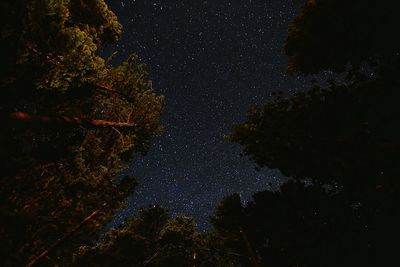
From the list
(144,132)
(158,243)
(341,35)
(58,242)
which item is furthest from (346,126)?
(158,243)

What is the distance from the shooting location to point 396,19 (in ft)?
28.0

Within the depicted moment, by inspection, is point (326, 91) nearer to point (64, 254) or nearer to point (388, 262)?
point (388, 262)

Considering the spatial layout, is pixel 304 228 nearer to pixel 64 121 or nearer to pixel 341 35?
pixel 341 35

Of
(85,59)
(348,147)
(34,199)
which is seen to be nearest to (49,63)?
(85,59)

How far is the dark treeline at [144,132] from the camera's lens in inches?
336

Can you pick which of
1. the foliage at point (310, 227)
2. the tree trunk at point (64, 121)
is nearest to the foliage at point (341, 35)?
the foliage at point (310, 227)

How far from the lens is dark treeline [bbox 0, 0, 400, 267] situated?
28.0 feet

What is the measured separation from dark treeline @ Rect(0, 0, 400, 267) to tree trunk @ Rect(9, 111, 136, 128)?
5 cm

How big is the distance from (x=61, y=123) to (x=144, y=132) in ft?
13.2

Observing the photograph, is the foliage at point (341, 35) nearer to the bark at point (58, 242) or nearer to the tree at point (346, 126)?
the tree at point (346, 126)

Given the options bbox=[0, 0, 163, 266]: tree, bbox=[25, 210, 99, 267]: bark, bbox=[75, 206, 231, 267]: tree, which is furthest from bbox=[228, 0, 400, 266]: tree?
bbox=[75, 206, 231, 267]: tree

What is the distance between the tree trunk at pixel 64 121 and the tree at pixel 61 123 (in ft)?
0.08

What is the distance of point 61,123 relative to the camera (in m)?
9.52

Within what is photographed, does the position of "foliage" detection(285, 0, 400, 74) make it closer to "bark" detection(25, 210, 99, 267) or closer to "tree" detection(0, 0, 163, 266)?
"tree" detection(0, 0, 163, 266)
